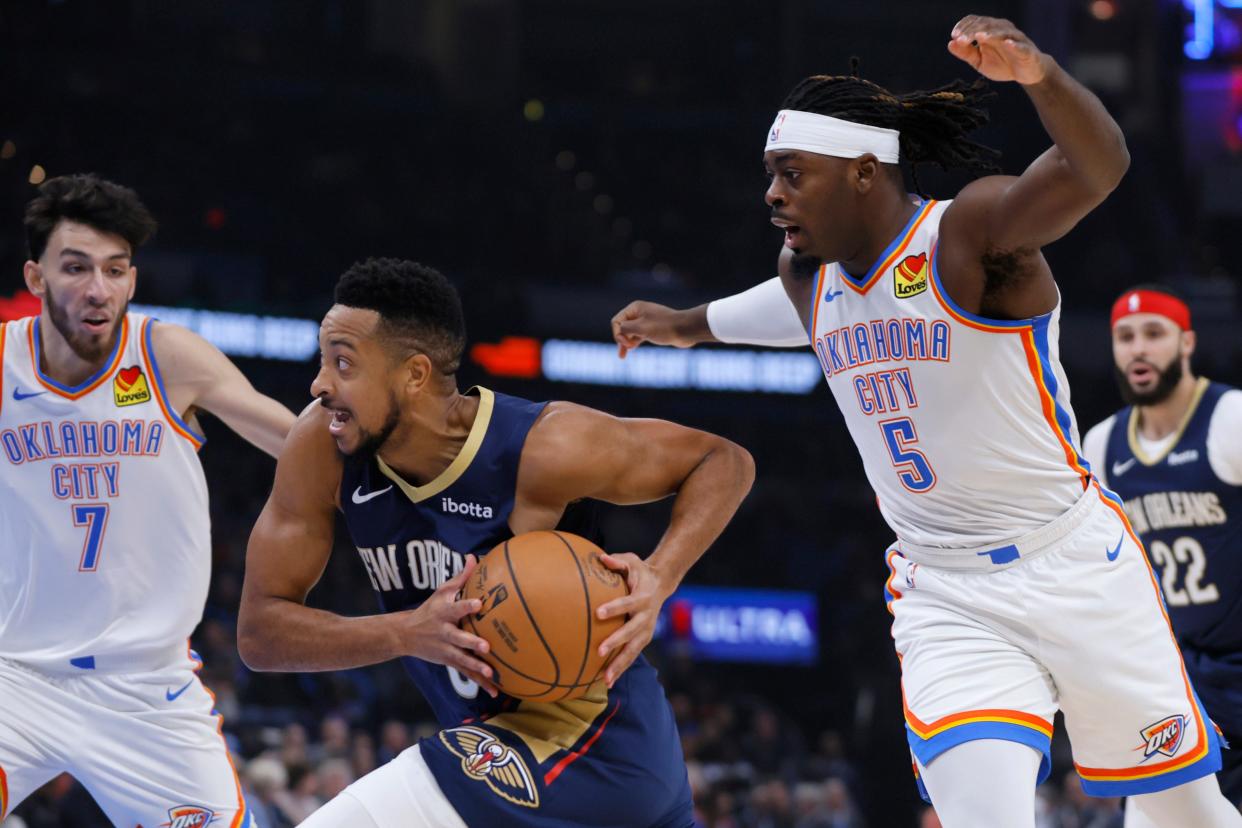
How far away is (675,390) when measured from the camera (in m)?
16.3

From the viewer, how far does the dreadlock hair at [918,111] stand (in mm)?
3891

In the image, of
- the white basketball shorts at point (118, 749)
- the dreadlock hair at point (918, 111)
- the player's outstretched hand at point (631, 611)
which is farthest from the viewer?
the white basketball shorts at point (118, 749)

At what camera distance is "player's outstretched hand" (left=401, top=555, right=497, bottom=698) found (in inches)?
124

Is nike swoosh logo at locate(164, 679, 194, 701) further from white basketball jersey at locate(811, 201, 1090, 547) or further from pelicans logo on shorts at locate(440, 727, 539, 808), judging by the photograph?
white basketball jersey at locate(811, 201, 1090, 547)

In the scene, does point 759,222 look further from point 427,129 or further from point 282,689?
point 282,689

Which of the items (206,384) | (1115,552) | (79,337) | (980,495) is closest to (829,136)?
(980,495)

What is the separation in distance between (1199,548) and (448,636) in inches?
129

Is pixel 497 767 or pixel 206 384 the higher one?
pixel 206 384

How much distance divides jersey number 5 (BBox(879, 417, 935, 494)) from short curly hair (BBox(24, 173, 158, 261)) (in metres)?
2.40

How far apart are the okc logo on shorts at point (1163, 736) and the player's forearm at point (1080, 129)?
4.51 feet

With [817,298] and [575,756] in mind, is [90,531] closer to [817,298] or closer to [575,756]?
[575,756]

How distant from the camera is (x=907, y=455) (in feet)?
12.4

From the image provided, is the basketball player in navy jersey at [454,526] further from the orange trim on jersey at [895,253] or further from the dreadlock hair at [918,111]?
the dreadlock hair at [918,111]

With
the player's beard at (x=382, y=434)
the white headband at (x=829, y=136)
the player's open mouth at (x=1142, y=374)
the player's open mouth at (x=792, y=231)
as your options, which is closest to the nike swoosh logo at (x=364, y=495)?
the player's beard at (x=382, y=434)
